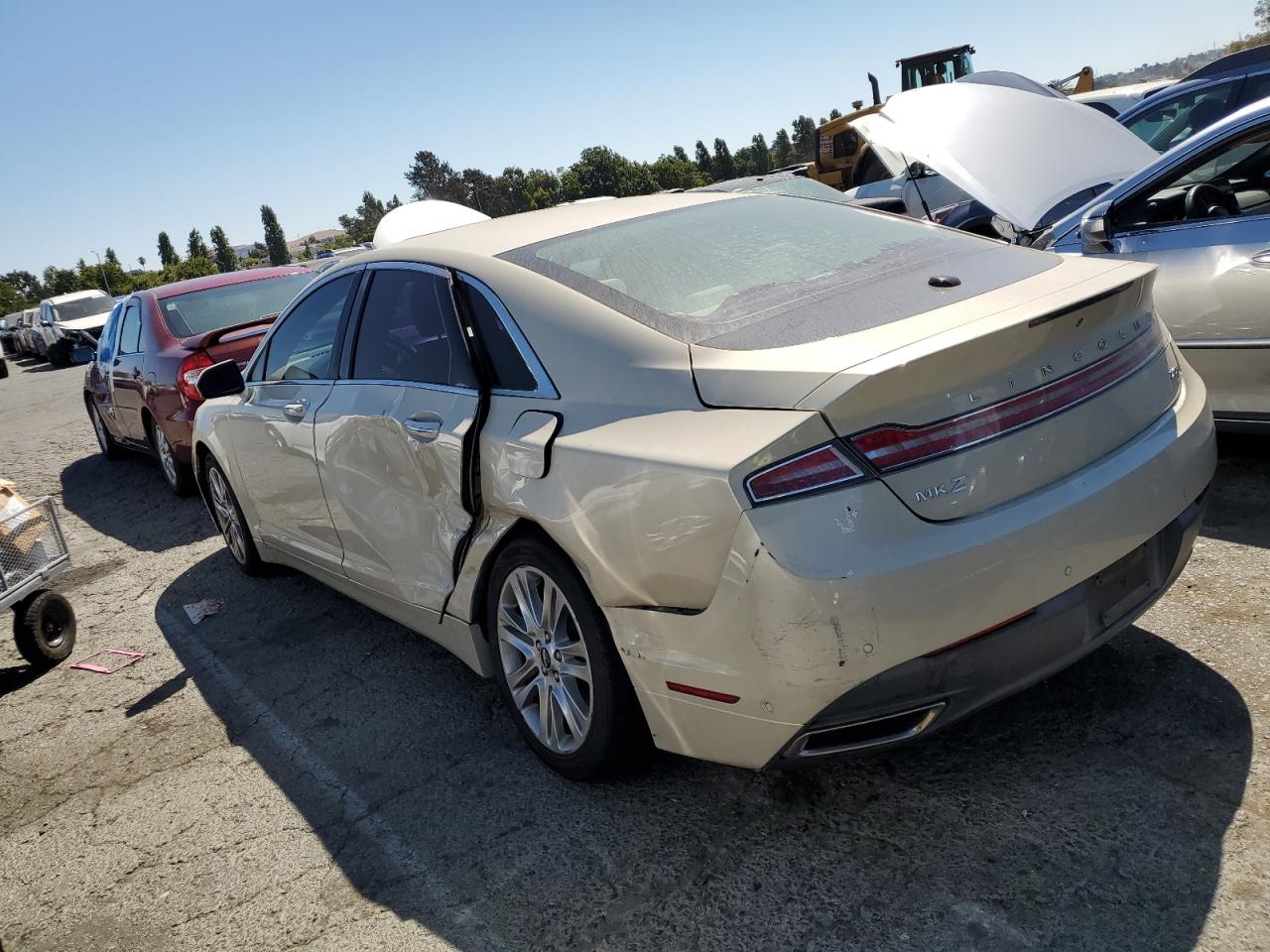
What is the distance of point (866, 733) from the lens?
95.5 inches

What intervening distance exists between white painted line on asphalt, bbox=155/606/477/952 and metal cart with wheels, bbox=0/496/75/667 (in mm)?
689

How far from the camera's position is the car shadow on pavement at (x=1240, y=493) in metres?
4.10

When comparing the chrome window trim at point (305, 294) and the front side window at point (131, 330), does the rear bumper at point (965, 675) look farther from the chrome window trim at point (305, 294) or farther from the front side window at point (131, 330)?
the front side window at point (131, 330)

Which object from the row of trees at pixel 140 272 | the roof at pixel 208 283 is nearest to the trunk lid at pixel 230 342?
the roof at pixel 208 283

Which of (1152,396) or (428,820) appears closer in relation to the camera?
(1152,396)

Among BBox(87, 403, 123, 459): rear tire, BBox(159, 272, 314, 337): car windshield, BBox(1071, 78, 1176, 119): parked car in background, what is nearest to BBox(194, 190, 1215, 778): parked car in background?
BBox(159, 272, 314, 337): car windshield

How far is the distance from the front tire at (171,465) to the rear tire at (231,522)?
6.75 feet

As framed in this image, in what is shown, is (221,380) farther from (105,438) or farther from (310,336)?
(105,438)

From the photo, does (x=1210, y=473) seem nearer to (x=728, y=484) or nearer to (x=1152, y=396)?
(x=1152, y=396)

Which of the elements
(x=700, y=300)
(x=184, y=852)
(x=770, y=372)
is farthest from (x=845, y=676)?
(x=184, y=852)

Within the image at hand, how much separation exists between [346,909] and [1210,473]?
8.70 feet

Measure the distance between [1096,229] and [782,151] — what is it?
115992mm

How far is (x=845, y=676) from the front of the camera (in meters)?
2.31

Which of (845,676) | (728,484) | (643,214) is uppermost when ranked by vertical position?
(643,214)
